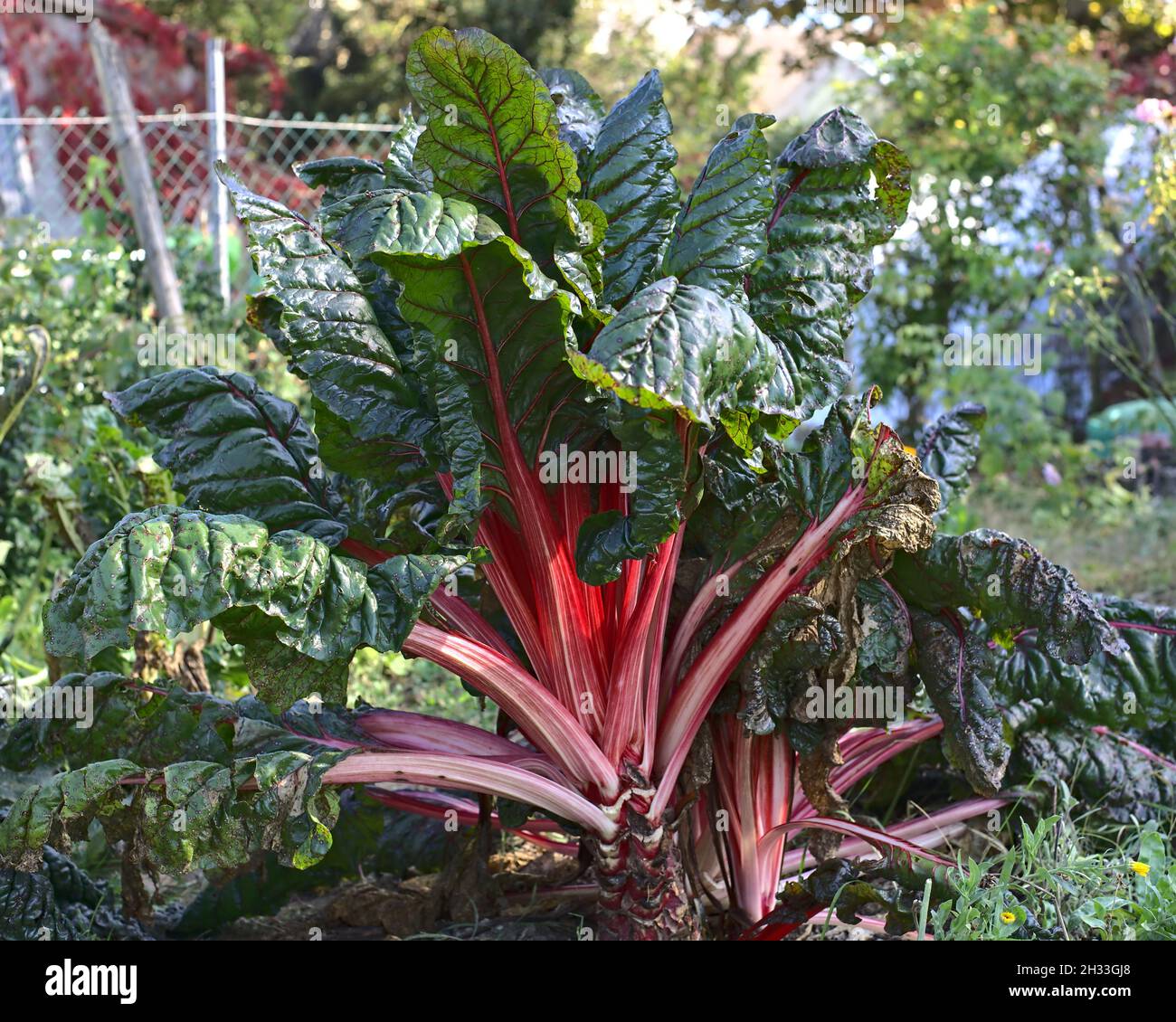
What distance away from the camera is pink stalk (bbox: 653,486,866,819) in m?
2.05

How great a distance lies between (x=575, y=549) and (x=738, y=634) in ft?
1.06

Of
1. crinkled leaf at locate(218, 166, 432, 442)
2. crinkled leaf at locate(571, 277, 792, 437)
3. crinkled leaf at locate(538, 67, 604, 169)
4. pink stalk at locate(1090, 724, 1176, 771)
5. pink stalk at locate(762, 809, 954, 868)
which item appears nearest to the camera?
crinkled leaf at locate(571, 277, 792, 437)

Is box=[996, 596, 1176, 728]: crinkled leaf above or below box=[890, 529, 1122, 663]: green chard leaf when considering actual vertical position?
below

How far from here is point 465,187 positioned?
189 cm

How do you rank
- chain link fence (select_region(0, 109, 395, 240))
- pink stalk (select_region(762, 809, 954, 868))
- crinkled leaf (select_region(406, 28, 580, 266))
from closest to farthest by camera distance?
crinkled leaf (select_region(406, 28, 580, 266))
pink stalk (select_region(762, 809, 954, 868))
chain link fence (select_region(0, 109, 395, 240))

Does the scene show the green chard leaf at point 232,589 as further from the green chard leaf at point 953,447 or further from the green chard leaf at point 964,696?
the green chard leaf at point 953,447

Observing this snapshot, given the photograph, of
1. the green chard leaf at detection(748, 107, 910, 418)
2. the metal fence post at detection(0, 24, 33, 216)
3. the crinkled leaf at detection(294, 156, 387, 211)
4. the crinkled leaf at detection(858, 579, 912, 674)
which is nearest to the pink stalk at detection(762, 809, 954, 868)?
the crinkled leaf at detection(858, 579, 912, 674)

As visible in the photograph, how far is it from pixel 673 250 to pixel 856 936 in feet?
4.15

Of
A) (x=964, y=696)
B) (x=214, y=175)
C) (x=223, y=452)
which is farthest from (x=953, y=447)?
(x=214, y=175)

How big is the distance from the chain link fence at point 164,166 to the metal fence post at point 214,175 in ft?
0.13

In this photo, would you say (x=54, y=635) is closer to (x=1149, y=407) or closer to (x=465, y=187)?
(x=465, y=187)

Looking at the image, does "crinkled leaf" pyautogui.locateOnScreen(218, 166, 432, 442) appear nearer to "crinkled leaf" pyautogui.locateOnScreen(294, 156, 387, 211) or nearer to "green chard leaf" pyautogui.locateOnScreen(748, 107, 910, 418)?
"crinkled leaf" pyautogui.locateOnScreen(294, 156, 387, 211)
